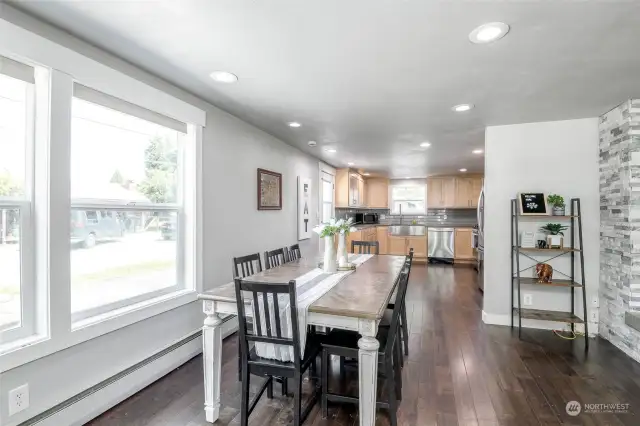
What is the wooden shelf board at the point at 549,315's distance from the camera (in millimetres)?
3225

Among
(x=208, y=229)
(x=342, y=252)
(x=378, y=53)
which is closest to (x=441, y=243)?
(x=342, y=252)

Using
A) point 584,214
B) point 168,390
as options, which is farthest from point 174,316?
point 584,214

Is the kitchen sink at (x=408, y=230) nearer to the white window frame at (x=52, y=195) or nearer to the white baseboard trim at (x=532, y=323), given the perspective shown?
the white baseboard trim at (x=532, y=323)

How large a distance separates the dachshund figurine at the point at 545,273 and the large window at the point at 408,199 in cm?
536

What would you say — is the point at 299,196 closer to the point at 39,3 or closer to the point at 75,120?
the point at 75,120

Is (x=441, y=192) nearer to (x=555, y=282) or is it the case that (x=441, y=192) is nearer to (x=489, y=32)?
(x=555, y=282)

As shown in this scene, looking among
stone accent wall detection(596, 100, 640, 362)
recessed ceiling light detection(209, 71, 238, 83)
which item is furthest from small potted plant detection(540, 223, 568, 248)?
recessed ceiling light detection(209, 71, 238, 83)

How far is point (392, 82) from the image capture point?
237 cm

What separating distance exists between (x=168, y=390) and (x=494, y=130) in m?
3.89

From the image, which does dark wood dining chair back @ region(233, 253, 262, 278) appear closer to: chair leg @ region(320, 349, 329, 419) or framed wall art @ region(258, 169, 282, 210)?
chair leg @ region(320, 349, 329, 419)

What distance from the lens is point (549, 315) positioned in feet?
11.0

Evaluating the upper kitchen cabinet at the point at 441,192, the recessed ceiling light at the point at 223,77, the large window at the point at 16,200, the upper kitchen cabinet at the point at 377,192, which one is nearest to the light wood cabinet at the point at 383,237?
the upper kitchen cabinet at the point at 377,192

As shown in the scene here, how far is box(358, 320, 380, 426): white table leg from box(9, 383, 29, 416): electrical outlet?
5.50 feet

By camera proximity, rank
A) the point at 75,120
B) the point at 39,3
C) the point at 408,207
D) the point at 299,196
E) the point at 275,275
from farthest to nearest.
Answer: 1. the point at 408,207
2. the point at 299,196
3. the point at 275,275
4. the point at 75,120
5. the point at 39,3
